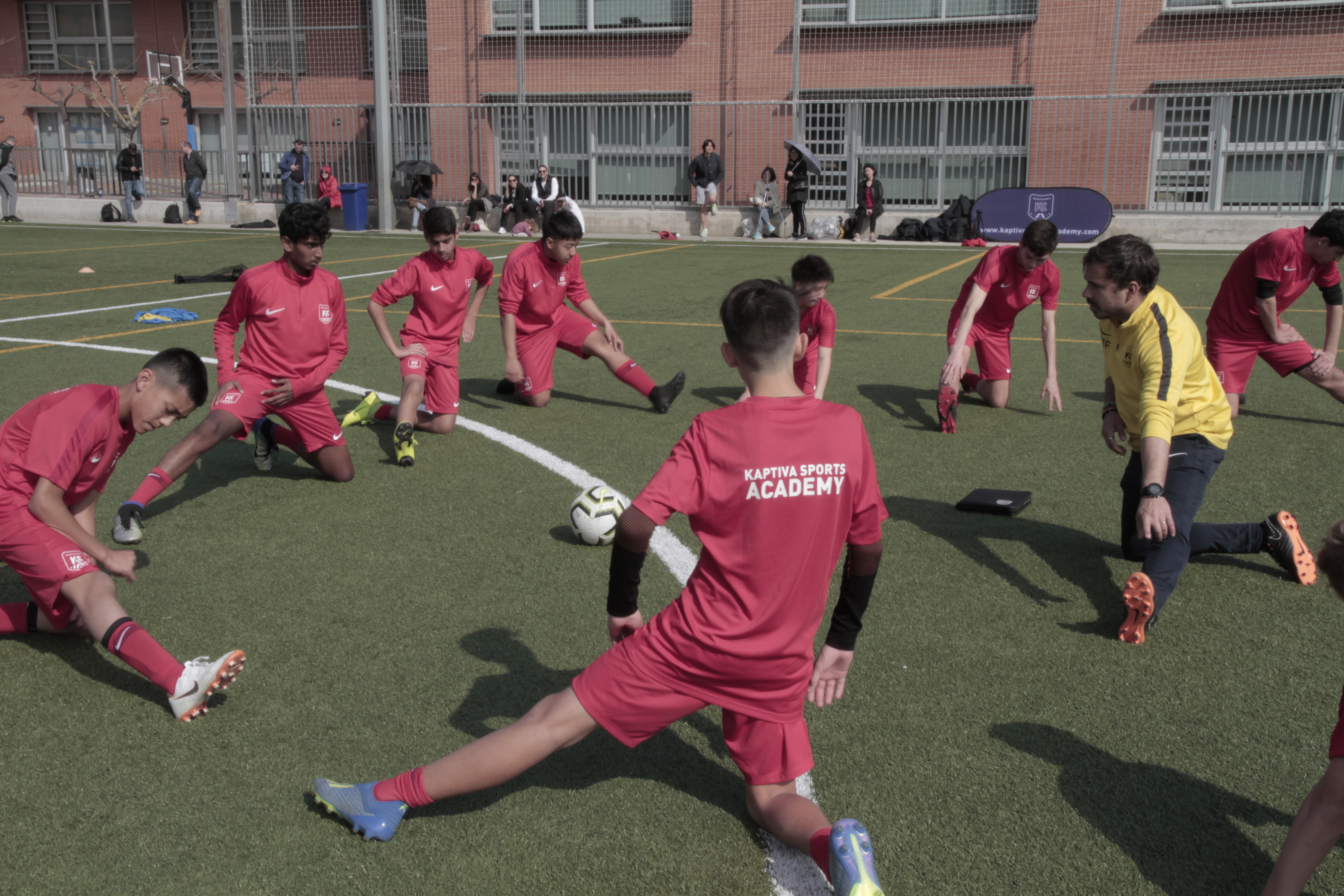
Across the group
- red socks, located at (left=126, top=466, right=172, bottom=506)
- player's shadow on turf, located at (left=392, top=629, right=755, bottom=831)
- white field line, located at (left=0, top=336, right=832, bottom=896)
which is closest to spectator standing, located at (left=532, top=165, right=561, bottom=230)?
white field line, located at (left=0, top=336, right=832, bottom=896)

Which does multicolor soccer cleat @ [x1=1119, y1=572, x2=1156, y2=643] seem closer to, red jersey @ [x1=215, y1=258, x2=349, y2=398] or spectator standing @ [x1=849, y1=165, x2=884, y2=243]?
red jersey @ [x1=215, y1=258, x2=349, y2=398]

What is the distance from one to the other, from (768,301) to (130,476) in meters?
5.18

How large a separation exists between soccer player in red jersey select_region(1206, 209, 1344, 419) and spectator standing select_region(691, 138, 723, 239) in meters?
19.5

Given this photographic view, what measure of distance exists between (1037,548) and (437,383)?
437 centimetres

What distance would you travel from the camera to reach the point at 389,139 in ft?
87.2

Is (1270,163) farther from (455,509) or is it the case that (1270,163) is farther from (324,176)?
(455,509)

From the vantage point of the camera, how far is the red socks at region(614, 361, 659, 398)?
828cm

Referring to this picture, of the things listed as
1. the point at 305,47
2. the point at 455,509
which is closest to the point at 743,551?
the point at 455,509

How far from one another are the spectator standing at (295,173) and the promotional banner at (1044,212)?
55.7 feet

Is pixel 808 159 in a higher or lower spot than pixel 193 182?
higher

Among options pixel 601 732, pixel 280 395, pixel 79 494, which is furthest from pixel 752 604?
pixel 280 395

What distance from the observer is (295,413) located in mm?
6355

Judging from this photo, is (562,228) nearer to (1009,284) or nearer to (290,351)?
(290,351)

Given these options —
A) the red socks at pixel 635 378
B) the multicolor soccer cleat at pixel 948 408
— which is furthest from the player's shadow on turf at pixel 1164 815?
the red socks at pixel 635 378
